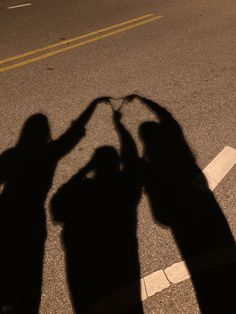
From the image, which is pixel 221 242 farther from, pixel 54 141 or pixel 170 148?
pixel 54 141

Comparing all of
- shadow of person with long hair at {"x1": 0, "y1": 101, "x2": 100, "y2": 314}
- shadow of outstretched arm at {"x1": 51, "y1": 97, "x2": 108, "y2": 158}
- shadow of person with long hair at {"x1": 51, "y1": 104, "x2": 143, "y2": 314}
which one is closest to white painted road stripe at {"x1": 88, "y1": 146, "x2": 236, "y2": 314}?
shadow of person with long hair at {"x1": 51, "y1": 104, "x2": 143, "y2": 314}

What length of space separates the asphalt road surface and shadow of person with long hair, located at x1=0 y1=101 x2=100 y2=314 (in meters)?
0.04

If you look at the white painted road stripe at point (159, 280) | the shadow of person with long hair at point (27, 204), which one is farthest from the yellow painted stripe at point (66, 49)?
the white painted road stripe at point (159, 280)

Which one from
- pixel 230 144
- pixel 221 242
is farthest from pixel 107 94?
pixel 221 242

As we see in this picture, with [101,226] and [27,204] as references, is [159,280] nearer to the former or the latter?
[101,226]

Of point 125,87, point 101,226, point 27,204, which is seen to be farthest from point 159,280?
point 125,87

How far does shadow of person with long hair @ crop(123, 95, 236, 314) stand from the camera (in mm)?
2422

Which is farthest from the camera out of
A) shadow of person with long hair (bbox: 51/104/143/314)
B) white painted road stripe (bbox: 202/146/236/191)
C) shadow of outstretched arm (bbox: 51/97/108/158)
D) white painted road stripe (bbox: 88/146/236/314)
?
shadow of outstretched arm (bbox: 51/97/108/158)

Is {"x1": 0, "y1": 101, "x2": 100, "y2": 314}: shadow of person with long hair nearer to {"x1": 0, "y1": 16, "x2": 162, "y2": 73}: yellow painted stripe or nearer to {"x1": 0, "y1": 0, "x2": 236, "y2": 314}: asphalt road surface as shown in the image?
{"x1": 0, "y1": 0, "x2": 236, "y2": 314}: asphalt road surface

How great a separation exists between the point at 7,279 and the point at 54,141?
5.88 ft

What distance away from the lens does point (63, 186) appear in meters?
3.24

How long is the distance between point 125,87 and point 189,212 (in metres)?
2.59

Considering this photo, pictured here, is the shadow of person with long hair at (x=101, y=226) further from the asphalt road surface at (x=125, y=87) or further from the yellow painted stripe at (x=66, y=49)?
the yellow painted stripe at (x=66, y=49)

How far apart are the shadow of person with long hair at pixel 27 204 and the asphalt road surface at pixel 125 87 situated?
0.14ft
